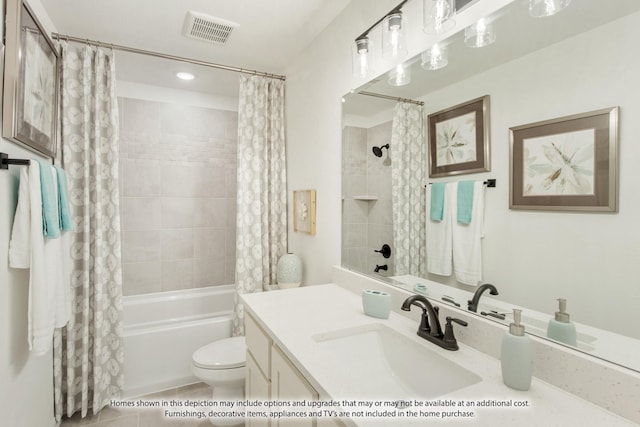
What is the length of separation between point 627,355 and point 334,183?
1.43m

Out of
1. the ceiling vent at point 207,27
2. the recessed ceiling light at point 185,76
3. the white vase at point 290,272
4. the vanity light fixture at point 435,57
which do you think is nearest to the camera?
the vanity light fixture at point 435,57

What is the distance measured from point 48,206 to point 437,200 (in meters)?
1.66

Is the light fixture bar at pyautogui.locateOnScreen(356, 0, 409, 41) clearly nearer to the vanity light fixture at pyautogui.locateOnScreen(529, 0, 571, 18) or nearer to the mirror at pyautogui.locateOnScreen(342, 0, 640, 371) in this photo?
the mirror at pyautogui.locateOnScreen(342, 0, 640, 371)

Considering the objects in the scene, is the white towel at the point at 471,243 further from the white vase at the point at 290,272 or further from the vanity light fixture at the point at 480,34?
the white vase at the point at 290,272

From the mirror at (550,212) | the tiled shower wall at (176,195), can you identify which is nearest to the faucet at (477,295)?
the mirror at (550,212)

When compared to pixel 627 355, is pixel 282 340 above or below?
below

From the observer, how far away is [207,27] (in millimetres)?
1917

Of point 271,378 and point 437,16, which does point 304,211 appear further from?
point 437,16

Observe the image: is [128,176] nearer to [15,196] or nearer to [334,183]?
[15,196]

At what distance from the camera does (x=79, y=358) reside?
6.56ft

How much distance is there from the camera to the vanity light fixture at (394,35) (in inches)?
50.6

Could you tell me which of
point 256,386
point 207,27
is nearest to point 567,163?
point 256,386

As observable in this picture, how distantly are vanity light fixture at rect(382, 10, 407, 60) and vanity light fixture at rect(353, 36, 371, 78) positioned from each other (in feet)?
0.38

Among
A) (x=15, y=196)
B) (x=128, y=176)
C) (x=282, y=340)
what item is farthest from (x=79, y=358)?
(x=282, y=340)
